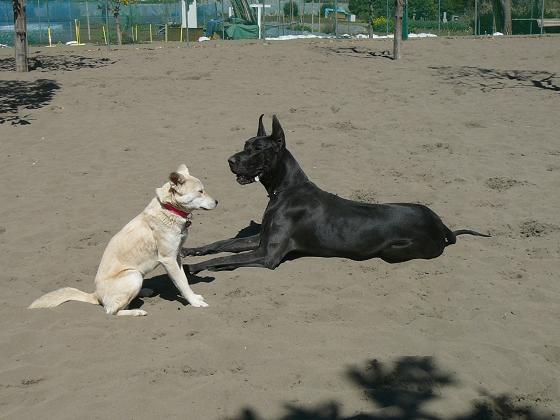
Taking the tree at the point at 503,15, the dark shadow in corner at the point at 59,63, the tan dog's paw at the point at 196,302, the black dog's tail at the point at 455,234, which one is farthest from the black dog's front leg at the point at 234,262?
the tree at the point at 503,15

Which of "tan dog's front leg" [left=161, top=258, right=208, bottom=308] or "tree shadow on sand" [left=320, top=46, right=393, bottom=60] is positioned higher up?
"tree shadow on sand" [left=320, top=46, right=393, bottom=60]

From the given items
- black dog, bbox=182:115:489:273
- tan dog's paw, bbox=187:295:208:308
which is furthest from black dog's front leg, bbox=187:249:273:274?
tan dog's paw, bbox=187:295:208:308

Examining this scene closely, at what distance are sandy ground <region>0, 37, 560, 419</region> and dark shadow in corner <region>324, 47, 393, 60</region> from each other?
4.15 m

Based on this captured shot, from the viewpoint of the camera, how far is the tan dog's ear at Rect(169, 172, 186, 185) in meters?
6.65

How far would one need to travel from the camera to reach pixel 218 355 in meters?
5.68

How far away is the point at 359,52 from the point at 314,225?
17.3 m

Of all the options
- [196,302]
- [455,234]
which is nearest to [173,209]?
[196,302]

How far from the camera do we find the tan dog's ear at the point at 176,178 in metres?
6.65

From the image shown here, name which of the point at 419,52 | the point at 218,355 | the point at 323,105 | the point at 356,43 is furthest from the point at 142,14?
the point at 218,355

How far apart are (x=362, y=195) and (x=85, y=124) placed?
6.75 metres

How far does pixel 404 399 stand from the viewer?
4.97 metres

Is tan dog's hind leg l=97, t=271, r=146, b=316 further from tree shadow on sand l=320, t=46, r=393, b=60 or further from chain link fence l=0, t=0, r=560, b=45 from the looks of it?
chain link fence l=0, t=0, r=560, b=45

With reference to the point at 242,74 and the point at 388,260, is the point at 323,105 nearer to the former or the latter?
the point at 242,74

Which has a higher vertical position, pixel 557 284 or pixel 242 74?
pixel 242 74
